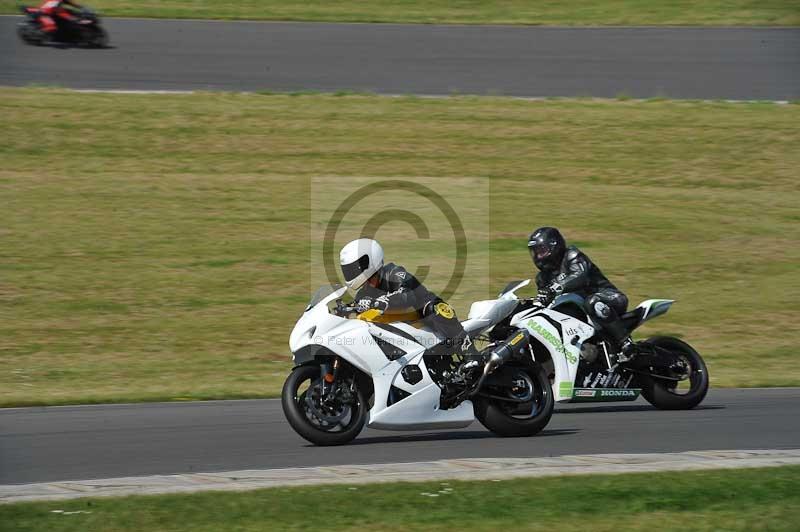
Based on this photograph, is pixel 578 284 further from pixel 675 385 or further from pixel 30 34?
pixel 30 34

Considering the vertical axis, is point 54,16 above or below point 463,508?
above

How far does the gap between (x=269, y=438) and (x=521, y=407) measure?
220 cm

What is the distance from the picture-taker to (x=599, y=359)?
424 inches

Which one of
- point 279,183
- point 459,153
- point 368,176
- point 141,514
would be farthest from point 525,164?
point 141,514

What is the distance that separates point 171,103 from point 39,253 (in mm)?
6910

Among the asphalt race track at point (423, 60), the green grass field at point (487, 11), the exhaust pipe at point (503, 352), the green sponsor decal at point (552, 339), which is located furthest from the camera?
the green grass field at point (487, 11)

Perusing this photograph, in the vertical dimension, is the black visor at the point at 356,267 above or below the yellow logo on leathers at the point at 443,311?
above

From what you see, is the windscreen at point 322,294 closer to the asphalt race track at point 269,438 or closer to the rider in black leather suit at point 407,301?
the rider in black leather suit at point 407,301

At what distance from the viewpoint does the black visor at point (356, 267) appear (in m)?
9.09

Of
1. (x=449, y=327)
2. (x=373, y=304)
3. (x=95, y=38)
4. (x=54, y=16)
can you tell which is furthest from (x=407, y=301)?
(x=54, y=16)

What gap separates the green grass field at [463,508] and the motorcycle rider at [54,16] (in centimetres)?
2221

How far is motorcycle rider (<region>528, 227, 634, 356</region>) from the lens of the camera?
426 inches

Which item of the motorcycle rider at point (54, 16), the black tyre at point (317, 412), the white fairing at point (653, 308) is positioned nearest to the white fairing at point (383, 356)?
the black tyre at point (317, 412)

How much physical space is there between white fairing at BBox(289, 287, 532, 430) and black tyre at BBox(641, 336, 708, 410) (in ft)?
7.82
